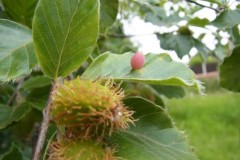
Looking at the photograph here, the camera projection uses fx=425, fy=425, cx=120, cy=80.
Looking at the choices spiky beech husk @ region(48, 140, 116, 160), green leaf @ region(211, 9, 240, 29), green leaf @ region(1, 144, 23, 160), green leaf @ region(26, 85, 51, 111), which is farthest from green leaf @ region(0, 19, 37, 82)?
green leaf @ region(211, 9, 240, 29)

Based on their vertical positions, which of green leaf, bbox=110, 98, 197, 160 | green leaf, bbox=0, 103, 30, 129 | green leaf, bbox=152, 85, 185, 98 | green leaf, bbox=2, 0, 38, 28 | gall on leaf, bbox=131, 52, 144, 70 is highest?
green leaf, bbox=2, 0, 38, 28

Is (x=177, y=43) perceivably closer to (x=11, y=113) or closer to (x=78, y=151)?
(x=11, y=113)

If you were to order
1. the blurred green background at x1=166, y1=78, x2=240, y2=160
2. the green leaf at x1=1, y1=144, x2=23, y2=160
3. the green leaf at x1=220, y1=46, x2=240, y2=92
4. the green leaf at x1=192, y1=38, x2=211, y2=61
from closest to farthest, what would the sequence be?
the green leaf at x1=1, y1=144, x2=23, y2=160, the green leaf at x1=220, y1=46, x2=240, y2=92, the green leaf at x1=192, y1=38, x2=211, y2=61, the blurred green background at x1=166, y1=78, x2=240, y2=160

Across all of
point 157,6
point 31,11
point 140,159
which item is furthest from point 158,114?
point 157,6

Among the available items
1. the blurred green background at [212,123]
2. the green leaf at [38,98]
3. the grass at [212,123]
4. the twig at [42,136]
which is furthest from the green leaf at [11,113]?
the grass at [212,123]

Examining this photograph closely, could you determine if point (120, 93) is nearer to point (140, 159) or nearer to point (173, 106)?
point (140, 159)

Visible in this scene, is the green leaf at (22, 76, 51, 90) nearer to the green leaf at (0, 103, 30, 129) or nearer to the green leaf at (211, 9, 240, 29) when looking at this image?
the green leaf at (0, 103, 30, 129)

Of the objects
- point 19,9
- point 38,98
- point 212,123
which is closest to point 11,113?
point 38,98
